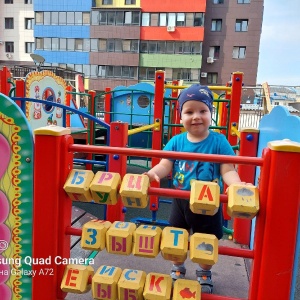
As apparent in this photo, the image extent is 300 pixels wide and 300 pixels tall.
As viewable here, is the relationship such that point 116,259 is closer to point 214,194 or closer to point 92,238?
point 92,238

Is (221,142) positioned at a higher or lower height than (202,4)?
lower

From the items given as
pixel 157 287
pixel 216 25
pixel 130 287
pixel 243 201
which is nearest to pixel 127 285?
pixel 130 287

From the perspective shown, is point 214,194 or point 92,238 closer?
point 214,194

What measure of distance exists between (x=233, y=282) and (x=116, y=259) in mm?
803

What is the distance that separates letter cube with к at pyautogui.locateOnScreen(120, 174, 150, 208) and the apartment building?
2324 cm

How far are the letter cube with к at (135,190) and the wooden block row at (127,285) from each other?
0.35m

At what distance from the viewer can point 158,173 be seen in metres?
1.82

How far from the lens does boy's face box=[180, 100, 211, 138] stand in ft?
5.78

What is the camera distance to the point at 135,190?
4.41 feet

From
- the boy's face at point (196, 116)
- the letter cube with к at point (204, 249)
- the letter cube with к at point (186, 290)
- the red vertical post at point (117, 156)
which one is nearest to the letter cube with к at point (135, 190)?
the letter cube with к at point (204, 249)

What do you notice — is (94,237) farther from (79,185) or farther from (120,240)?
(79,185)

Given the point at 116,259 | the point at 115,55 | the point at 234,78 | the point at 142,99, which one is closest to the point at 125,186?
the point at 116,259

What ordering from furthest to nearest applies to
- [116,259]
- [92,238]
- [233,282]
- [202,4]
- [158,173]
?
[202,4] → [116,259] → [233,282] → [158,173] → [92,238]

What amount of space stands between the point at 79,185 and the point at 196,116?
29.3 inches
